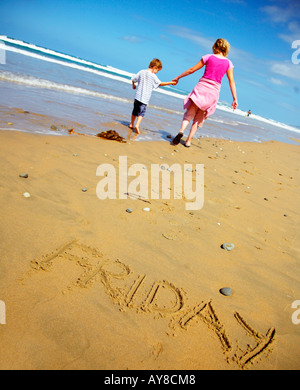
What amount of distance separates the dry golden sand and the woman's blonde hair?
3680 millimetres


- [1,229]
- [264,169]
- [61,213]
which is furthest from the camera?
[264,169]

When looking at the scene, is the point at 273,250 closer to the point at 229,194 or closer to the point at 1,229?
the point at 229,194

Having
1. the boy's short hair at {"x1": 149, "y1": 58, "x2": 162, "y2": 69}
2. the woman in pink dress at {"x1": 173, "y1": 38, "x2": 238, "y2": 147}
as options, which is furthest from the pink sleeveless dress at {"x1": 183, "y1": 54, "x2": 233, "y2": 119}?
the boy's short hair at {"x1": 149, "y1": 58, "x2": 162, "y2": 69}

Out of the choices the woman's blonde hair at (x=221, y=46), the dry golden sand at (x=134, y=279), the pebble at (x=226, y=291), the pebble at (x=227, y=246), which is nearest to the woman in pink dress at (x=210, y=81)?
the woman's blonde hair at (x=221, y=46)

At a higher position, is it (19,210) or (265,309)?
(265,309)

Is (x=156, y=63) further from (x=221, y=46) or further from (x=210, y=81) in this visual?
(x=221, y=46)

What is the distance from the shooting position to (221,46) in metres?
5.35

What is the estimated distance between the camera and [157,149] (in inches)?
227

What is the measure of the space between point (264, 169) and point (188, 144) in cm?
212

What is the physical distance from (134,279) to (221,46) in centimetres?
539

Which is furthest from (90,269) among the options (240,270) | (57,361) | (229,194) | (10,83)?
(10,83)

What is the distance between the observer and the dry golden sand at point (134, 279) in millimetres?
1515

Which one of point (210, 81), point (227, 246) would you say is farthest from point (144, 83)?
point (227, 246)

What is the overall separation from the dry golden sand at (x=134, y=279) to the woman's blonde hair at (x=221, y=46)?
3.68 meters
